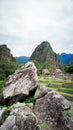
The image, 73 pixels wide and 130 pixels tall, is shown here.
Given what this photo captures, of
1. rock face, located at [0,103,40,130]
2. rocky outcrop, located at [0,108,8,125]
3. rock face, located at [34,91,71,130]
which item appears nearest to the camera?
rock face, located at [0,103,40,130]

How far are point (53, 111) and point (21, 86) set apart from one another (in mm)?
2616

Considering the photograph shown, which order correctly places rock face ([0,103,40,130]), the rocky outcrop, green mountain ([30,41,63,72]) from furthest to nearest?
green mountain ([30,41,63,72])
the rocky outcrop
rock face ([0,103,40,130])

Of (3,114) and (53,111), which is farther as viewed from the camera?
(53,111)

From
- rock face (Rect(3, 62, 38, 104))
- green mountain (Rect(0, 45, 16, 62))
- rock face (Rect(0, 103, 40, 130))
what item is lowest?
rock face (Rect(0, 103, 40, 130))

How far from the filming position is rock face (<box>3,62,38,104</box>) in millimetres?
10516

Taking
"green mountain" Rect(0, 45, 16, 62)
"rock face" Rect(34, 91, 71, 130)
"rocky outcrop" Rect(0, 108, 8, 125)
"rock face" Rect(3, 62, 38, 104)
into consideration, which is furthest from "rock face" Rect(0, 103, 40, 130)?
"green mountain" Rect(0, 45, 16, 62)

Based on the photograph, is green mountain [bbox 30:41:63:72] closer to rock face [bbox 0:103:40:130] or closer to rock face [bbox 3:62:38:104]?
rock face [bbox 3:62:38:104]

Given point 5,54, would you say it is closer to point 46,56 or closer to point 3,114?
point 46,56

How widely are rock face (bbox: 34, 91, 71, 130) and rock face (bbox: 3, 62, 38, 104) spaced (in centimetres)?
106

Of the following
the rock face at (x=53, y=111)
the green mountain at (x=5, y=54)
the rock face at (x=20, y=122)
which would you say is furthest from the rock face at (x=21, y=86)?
the green mountain at (x=5, y=54)

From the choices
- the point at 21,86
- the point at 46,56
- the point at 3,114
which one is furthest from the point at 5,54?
the point at 3,114

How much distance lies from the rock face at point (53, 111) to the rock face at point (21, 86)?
1064mm

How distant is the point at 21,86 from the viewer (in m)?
10.8

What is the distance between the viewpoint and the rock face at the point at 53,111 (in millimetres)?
8961
